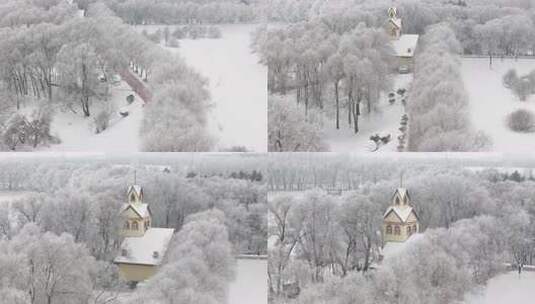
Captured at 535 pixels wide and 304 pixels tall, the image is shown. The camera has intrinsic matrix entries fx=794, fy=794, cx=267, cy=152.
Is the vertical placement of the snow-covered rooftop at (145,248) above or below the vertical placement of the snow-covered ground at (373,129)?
below

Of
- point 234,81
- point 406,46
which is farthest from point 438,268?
point 234,81

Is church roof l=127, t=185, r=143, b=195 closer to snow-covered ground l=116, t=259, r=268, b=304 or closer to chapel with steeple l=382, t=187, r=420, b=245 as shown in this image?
snow-covered ground l=116, t=259, r=268, b=304

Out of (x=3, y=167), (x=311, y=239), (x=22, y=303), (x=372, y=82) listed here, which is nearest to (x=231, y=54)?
(x=372, y=82)

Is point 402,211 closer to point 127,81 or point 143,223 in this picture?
point 143,223

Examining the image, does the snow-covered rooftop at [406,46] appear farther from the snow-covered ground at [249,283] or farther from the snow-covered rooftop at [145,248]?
the snow-covered rooftop at [145,248]

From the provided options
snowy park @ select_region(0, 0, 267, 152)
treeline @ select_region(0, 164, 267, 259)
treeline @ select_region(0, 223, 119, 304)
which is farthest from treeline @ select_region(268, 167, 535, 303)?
treeline @ select_region(0, 223, 119, 304)

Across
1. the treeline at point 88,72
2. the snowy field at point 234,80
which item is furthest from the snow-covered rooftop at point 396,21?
the treeline at point 88,72

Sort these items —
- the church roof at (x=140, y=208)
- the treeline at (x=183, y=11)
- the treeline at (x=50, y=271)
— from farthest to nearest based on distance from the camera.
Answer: the treeline at (x=183, y=11) → the church roof at (x=140, y=208) → the treeline at (x=50, y=271)
